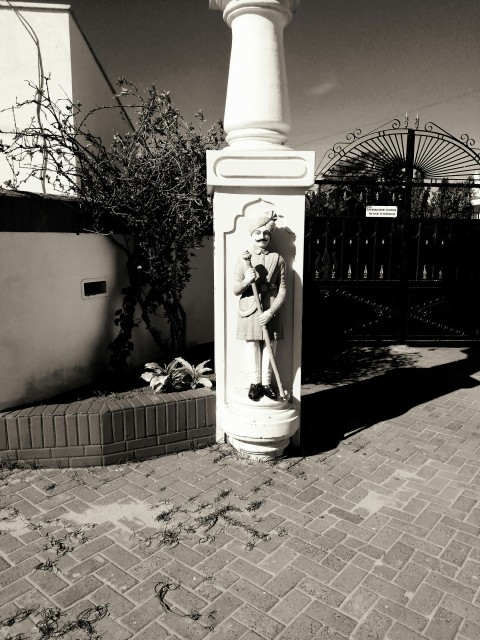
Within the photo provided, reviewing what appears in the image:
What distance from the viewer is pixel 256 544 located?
3.17 meters

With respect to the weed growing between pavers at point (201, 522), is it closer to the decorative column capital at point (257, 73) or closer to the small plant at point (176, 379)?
the small plant at point (176, 379)

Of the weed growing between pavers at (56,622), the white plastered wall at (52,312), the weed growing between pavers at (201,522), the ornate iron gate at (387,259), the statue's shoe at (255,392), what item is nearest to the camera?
the weed growing between pavers at (56,622)

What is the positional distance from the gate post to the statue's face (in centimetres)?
9

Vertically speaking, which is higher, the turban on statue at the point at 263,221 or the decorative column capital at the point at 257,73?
the decorative column capital at the point at 257,73

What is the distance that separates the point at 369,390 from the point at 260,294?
2903mm

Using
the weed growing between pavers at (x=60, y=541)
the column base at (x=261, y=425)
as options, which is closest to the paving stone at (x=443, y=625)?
the column base at (x=261, y=425)

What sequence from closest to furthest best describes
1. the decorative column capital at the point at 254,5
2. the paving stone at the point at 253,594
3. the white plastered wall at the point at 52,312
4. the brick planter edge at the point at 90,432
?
the paving stone at the point at 253,594 → the decorative column capital at the point at 254,5 → the brick planter edge at the point at 90,432 → the white plastered wall at the point at 52,312

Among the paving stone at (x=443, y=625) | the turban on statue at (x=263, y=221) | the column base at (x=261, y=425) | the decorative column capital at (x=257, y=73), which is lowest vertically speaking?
the paving stone at (x=443, y=625)

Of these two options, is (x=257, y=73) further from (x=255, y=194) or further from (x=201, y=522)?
(x=201, y=522)

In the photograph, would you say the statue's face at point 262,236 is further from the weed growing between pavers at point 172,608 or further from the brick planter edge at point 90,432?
the weed growing between pavers at point 172,608

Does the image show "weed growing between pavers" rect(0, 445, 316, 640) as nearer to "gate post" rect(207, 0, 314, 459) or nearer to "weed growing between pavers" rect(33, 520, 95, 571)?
"weed growing between pavers" rect(33, 520, 95, 571)

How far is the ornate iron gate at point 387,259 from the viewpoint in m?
8.17

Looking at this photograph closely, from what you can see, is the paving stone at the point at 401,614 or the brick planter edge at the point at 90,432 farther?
the brick planter edge at the point at 90,432

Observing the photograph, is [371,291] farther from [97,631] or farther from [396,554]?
[97,631]
